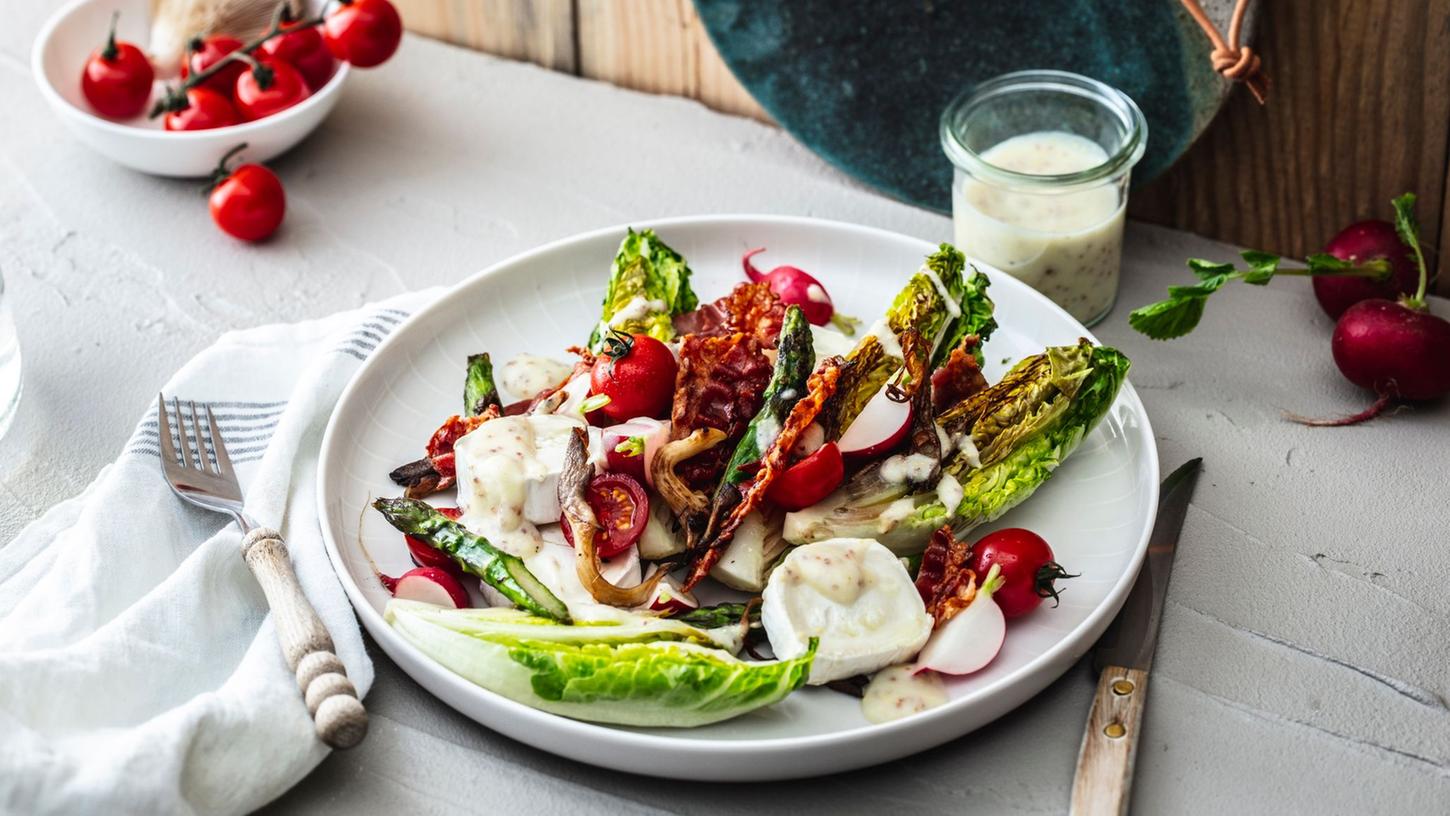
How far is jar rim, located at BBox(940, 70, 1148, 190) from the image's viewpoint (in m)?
3.75

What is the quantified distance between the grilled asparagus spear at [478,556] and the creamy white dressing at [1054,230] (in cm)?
174

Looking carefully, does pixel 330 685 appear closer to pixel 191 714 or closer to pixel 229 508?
pixel 191 714

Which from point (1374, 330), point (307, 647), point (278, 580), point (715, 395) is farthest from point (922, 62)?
point (307, 647)

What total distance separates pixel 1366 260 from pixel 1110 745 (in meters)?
1.90

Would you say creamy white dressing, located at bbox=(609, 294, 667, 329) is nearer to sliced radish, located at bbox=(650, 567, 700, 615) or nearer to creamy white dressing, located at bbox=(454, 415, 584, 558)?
creamy white dressing, located at bbox=(454, 415, 584, 558)

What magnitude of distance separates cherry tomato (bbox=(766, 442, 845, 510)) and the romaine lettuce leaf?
38cm

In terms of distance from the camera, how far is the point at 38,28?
5.57 m

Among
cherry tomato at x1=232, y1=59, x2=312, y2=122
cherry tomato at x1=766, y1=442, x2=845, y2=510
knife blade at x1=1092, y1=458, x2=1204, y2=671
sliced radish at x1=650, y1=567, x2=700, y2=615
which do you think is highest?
cherry tomato at x1=766, y1=442, x2=845, y2=510

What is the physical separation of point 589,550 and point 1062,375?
1191 millimetres

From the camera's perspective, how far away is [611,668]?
2.62m

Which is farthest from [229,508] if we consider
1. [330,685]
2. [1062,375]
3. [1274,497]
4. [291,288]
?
[1274,497]

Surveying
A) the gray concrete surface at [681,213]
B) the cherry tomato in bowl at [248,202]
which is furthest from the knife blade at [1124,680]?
the cherry tomato in bowl at [248,202]

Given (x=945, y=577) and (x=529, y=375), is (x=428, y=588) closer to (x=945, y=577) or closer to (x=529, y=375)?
(x=529, y=375)

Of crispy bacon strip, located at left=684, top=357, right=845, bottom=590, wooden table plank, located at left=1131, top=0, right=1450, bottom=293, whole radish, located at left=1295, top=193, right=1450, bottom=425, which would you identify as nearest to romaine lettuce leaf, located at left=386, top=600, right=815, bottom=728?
crispy bacon strip, located at left=684, top=357, right=845, bottom=590
